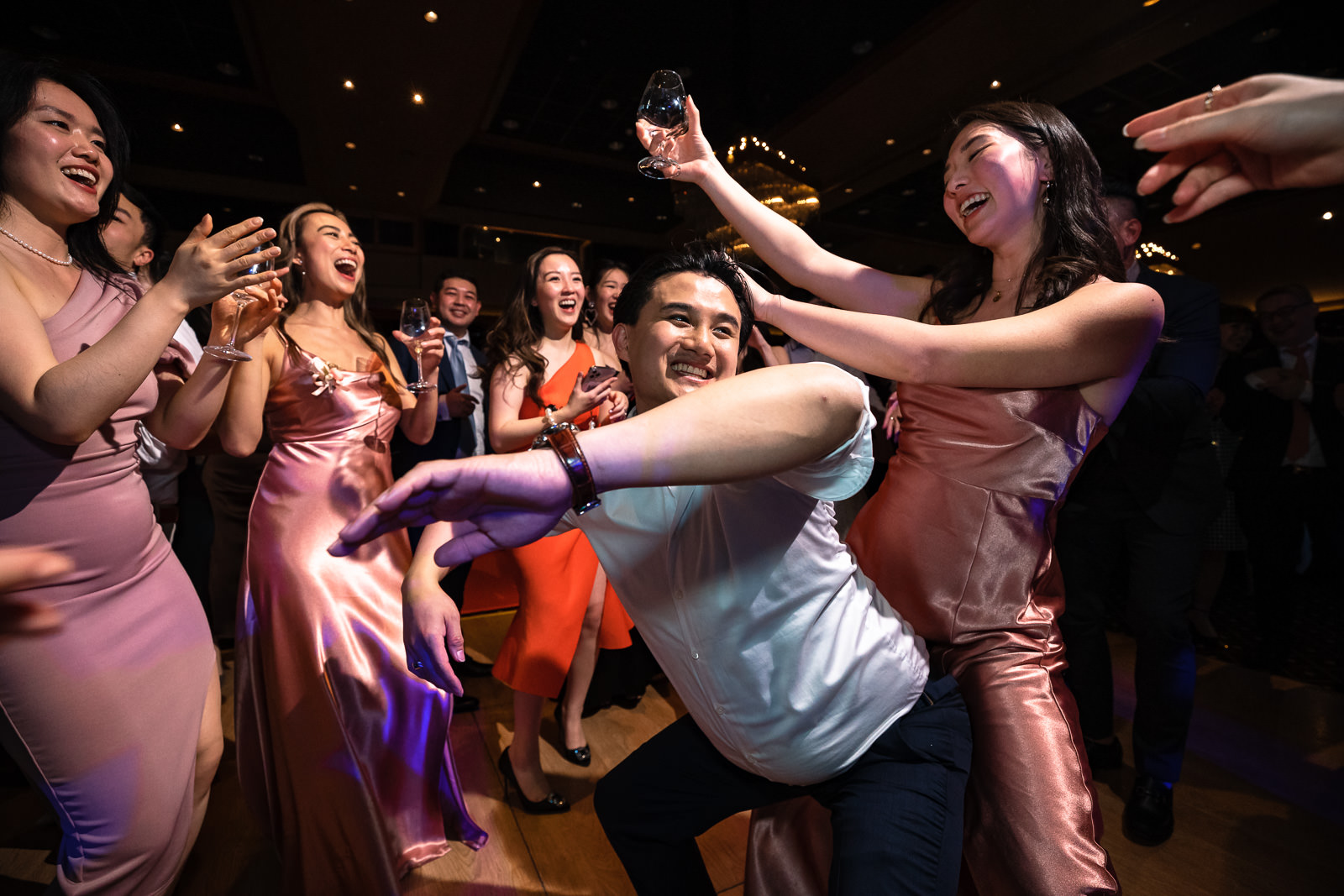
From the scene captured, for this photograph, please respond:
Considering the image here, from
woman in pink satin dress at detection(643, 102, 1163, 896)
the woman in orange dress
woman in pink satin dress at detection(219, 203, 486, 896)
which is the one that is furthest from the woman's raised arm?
woman in pink satin dress at detection(219, 203, 486, 896)

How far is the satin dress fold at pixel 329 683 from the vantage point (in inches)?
59.4

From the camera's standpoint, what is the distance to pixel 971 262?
1.41m

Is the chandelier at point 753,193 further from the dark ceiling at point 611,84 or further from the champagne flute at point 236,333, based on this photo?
the champagne flute at point 236,333

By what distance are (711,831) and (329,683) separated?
1.21m

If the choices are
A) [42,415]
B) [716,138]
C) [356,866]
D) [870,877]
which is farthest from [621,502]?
[716,138]

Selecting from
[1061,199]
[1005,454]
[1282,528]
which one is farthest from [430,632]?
[1282,528]

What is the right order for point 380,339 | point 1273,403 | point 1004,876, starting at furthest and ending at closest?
point 1273,403 < point 380,339 < point 1004,876

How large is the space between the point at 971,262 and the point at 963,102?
15.6ft

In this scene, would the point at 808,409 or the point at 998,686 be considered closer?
the point at 808,409

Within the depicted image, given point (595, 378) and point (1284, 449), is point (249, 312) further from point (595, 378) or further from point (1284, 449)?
point (1284, 449)

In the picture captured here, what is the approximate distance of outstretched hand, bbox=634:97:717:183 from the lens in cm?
140

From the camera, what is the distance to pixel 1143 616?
6.22 ft

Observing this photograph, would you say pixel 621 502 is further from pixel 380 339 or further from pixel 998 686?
pixel 380 339

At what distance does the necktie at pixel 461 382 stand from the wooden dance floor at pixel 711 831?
1379mm
